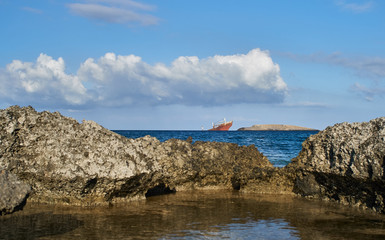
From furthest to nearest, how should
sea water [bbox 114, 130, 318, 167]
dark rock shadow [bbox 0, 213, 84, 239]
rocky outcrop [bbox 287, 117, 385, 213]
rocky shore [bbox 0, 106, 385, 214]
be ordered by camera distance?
sea water [bbox 114, 130, 318, 167], rocky outcrop [bbox 287, 117, 385, 213], rocky shore [bbox 0, 106, 385, 214], dark rock shadow [bbox 0, 213, 84, 239]

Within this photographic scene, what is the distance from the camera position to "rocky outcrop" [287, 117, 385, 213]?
34.3ft

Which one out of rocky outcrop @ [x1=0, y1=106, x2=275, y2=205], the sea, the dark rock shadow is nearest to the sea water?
the sea

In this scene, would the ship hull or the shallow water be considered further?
the ship hull

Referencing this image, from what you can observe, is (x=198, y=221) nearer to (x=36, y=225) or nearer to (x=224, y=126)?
(x=36, y=225)

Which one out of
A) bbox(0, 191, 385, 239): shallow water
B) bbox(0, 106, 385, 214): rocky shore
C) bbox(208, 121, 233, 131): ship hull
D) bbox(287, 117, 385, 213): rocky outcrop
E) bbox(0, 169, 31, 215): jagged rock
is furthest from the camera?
bbox(208, 121, 233, 131): ship hull

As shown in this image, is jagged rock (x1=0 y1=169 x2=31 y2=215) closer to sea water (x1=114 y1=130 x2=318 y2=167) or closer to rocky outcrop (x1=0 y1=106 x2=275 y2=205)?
rocky outcrop (x1=0 y1=106 x2=275 y2=205)

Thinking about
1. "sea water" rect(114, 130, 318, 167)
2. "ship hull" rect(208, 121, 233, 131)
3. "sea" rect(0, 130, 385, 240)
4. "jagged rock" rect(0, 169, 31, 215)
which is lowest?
"sea" rect(0, 130, 385, 240)

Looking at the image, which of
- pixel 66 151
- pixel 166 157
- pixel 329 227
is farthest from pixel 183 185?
pixel 329 227

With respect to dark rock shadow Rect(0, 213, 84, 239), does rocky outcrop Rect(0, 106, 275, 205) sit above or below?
above

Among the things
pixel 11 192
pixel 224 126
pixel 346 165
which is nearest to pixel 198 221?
pixel 11 192

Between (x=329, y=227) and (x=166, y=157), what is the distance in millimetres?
6627

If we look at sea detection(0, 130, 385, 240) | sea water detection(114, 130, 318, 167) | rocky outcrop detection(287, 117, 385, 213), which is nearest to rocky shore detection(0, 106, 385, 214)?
rocky outcrop detection(287, 117, 385, 213)

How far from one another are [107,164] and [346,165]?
23.3 ft

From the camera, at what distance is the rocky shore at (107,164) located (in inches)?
404
